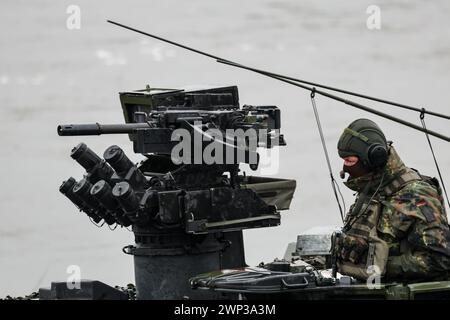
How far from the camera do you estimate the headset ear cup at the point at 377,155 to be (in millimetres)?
14570

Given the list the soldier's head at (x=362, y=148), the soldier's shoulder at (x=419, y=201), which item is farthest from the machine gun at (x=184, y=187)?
the soldier's shoulder at (x=419, y=201)

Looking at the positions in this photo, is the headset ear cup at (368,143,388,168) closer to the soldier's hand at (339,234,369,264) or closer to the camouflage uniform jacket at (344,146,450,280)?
the camouflage uniform jacket at (344,146,450,280)

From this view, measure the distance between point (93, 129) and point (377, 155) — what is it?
4136 mm

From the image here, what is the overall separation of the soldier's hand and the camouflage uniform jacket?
110 millimetres

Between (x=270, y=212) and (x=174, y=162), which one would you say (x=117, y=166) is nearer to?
(x=174, y=162)

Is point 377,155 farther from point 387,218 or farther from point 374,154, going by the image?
point 387,218

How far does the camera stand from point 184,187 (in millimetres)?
16469

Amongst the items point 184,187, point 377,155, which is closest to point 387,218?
point 377,155

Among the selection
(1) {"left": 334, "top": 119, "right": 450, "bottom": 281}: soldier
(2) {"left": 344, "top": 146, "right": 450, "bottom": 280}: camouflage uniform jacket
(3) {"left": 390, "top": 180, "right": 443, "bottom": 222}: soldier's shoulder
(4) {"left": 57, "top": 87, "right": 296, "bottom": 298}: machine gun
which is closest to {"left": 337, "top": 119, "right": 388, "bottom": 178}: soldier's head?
(1) {"left": 334, "top": 119, "right": 450, "bottom": 281}: soldier

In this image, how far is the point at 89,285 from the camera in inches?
600
